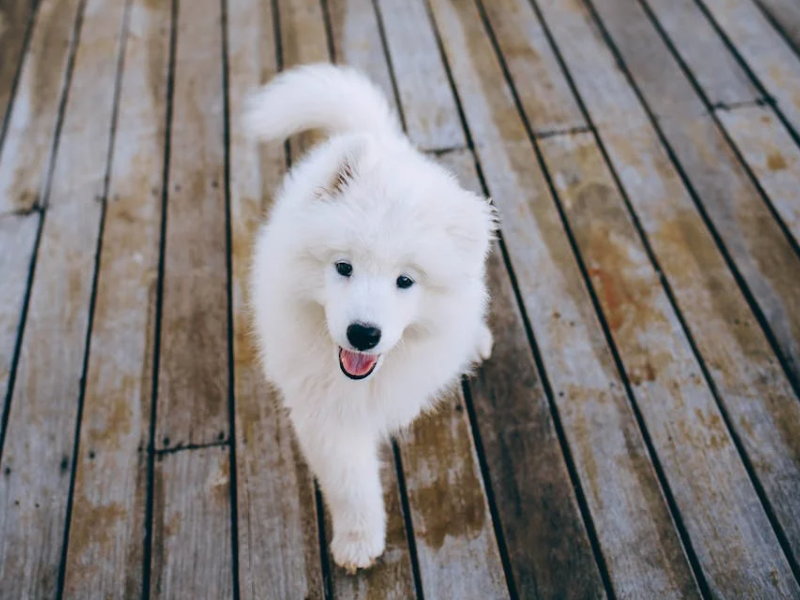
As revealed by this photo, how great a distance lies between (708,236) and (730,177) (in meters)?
0.29

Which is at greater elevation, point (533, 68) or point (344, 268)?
point (344, 268)

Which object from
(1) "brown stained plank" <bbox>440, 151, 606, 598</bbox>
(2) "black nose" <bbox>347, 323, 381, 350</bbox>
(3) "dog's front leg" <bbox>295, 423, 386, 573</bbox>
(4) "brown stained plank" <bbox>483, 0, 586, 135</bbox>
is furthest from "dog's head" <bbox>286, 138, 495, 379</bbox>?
(4) "brown stained plank" <bbox>483, 0, 586, 135</bbox>

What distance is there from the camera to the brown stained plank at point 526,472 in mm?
1526

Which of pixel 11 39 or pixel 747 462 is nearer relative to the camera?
pixel 747 462

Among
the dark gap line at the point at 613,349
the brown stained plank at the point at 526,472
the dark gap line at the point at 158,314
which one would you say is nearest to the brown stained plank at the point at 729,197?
the dark gap line at the point at 613,349

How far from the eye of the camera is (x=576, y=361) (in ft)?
6.03

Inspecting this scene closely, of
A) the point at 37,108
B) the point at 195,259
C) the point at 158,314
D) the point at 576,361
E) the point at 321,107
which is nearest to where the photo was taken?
the point at 321,107

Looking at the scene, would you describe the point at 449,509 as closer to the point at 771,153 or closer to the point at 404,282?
the point at 404,282

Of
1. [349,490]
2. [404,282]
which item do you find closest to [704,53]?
[404,282]

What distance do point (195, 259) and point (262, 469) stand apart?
772 millimetres

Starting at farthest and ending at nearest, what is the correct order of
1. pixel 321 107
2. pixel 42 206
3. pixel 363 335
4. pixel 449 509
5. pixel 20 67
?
1. pixel 20 67
2. pixel 42 206
3. pixel 321 107
4. pixel 449 509
5. pixel 363 335

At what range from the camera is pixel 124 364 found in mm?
1852

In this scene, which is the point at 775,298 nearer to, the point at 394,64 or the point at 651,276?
the point at 651,276

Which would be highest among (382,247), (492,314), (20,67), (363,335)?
(382,247)
